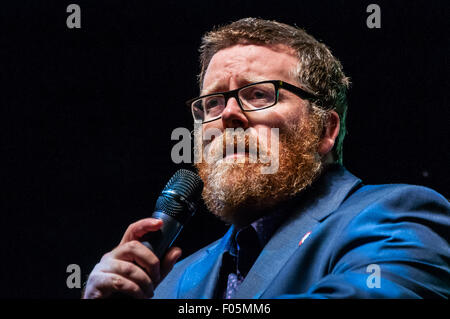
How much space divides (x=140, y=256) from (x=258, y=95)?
102 cm

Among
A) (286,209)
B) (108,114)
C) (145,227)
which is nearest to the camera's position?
(145,227)

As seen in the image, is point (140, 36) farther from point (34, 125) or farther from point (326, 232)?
point (326, 232)

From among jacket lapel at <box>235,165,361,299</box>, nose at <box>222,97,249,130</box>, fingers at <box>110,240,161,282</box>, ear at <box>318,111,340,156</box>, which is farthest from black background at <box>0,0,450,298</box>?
fingers at <box>110,240,161,282</box>

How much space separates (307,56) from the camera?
203 centimetres

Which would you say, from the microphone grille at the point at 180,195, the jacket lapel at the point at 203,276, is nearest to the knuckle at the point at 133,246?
the microphone grille at the point at 180,195

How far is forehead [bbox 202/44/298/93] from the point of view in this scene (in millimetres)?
1889

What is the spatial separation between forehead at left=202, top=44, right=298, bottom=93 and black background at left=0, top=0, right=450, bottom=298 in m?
0.57

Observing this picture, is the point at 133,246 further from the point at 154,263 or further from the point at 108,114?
the point at 108,114

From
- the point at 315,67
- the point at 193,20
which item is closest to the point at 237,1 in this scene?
the point at 193,20

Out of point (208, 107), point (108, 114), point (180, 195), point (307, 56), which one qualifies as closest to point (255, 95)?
point (208, 107)

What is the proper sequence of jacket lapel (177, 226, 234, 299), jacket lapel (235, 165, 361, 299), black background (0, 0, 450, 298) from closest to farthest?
jacket lapel (235, 165, 361, 299) → jacket lapel (177, 226, 234, 299) → black background (0, 0, 450, 298)

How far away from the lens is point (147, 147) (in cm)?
282

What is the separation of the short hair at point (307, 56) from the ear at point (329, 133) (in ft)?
0.16

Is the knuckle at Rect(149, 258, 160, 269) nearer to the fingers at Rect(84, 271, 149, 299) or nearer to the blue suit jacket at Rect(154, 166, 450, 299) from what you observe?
the fingers at Rect(84, 271, 149, 299)
